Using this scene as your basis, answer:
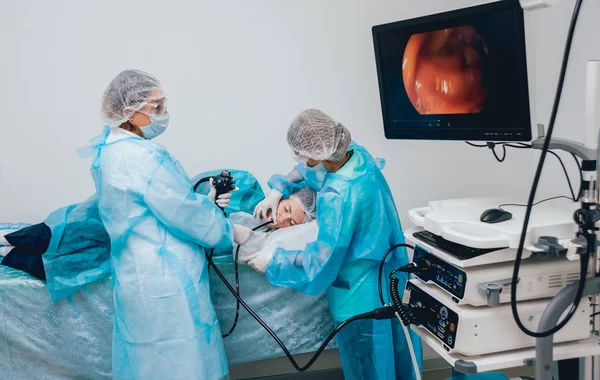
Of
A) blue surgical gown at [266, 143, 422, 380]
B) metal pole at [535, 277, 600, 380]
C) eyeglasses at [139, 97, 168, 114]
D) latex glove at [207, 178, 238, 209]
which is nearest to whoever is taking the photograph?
metal pole at [535, 277, 600, 380]

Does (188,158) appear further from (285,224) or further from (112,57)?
(285,224)

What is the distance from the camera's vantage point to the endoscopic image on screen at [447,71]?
1339 millimetres

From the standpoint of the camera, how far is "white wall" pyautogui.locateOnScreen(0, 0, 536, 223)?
242 centimetres

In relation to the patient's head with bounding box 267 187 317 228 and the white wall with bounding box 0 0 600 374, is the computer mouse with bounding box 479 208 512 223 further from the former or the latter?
the white wall with bounding box 0 0 600 374

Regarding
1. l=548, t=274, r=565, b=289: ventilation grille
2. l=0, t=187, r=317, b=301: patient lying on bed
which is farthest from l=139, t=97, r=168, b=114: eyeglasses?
l=548, t=274, r=565, b=289: ventilation grille

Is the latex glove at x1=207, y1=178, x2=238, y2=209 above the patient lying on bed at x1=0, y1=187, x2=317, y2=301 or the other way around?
above

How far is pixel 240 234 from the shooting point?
6.15ft

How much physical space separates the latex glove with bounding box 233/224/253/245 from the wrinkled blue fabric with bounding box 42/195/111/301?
1.43ft

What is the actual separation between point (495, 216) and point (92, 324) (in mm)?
1359

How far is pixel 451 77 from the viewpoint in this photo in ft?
4.67

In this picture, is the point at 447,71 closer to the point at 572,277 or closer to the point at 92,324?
the point at 572,277

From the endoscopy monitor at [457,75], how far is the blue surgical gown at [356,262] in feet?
0.68

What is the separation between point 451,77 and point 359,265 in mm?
632

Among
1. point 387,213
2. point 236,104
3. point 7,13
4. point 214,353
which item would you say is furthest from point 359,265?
point 7,13
